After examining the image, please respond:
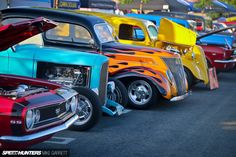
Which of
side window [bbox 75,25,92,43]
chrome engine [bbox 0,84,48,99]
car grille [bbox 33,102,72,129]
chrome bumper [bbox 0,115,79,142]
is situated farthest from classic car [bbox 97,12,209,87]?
chrome bumper [bbox 0,115,79,142]

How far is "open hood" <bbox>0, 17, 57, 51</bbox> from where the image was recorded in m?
5.94

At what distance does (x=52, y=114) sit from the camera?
19.0ft

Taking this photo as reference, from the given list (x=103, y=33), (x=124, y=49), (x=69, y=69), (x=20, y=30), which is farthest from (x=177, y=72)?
(x=20, y=30)

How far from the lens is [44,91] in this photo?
6066 mm

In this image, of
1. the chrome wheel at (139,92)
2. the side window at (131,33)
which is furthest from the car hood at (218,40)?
the chrome wheel at (139,92)

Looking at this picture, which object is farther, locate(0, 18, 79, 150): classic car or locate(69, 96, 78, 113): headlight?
locate(69, 96, 78, 113): headlight

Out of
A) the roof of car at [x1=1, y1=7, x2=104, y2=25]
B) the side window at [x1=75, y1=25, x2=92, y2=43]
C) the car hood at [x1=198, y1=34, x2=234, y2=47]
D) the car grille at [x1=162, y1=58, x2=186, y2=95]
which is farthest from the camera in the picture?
the car hood at [x1=198, y1=34, x2=234, y2=47]

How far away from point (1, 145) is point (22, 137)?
0.22m

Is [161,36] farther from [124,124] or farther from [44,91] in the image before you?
[44,91]

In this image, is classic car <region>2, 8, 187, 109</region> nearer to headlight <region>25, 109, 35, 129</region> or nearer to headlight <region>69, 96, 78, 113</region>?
headlight <region>69, 96, 78, 113</region>

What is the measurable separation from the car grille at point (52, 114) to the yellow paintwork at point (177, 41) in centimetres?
717

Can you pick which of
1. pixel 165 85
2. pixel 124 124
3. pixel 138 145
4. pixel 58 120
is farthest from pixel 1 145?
pixel 165 85

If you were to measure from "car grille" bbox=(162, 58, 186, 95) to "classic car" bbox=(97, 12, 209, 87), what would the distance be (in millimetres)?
2073

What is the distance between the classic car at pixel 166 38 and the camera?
13.1 meters
